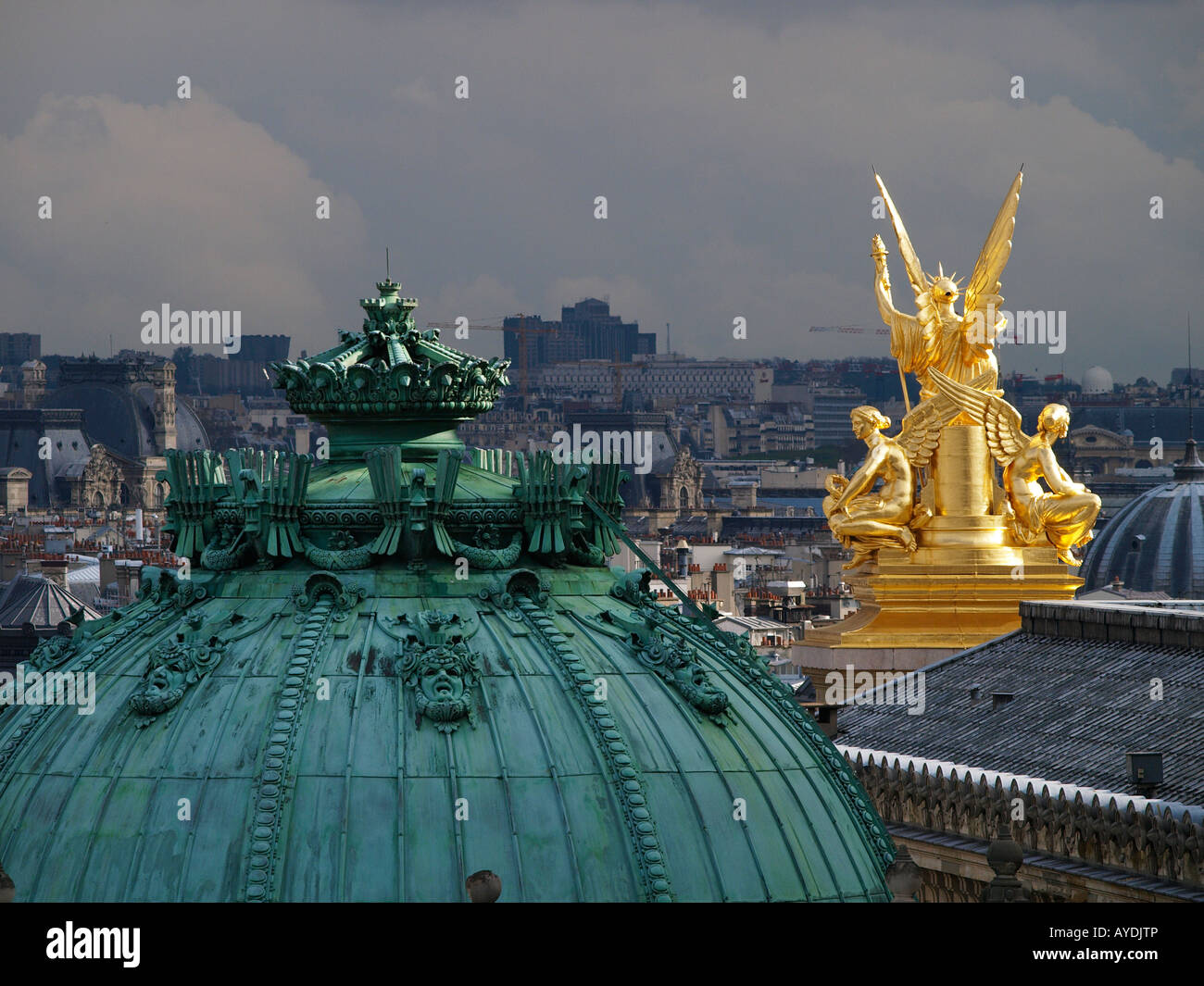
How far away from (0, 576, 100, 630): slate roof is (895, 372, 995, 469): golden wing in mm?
41547

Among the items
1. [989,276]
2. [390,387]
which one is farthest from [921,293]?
[390,387]

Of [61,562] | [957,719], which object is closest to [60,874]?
[957,719]

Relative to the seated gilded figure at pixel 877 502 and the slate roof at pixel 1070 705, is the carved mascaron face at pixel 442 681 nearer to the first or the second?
the slate roof at pixel 1070 705

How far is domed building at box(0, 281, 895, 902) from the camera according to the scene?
11750mm

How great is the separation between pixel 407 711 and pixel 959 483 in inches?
1712

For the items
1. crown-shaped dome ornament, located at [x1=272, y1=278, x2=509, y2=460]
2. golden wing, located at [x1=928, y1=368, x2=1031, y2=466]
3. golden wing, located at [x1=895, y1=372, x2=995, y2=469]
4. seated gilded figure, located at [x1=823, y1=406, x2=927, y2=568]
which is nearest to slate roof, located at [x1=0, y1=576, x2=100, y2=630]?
seated gilded figure, located at [x1=823, y1=406, x2=927, y2=568]

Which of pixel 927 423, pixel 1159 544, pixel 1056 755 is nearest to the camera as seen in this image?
pixel 1056 755

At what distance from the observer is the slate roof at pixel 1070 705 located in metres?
37.6

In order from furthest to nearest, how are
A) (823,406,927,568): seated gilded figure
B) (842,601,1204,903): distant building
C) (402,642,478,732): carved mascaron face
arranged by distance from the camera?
(823,406,927,568): seated gilded figure, (842,601,1204,903): distant building, (402,642,478,732): carved mascaron face

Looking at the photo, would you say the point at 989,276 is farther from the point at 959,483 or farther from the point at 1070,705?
the point at 1070,705

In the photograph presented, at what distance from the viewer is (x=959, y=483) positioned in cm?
5497

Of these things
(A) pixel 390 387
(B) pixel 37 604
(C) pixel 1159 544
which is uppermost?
(A) pixel 390 387

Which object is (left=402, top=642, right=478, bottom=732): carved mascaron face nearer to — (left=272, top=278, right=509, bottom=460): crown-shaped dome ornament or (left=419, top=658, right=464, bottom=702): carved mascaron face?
(left=419, top=658, right=464, bottom=702): carved mascaron face
